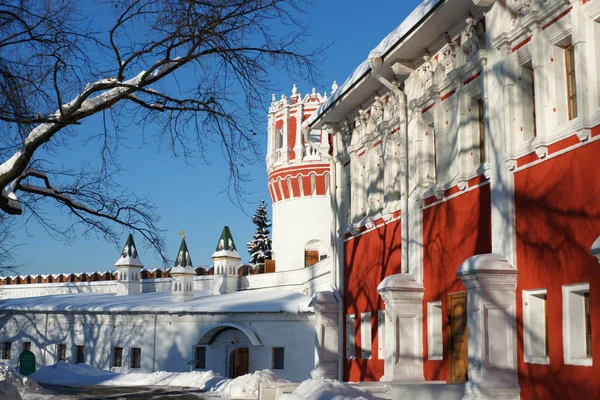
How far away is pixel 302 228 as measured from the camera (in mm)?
47312

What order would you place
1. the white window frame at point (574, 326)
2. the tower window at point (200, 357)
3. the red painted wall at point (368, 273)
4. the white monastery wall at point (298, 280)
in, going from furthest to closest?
the tower window at point (200, 357) < the white monastery wall at point (298, 280) < the red painted wall at point (368, 273) < the white window frame at point (574, 326)

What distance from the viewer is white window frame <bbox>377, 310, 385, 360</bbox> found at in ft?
60.1

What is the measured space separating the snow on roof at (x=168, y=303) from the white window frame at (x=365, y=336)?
485 inches

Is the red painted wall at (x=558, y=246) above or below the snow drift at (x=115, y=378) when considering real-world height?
above

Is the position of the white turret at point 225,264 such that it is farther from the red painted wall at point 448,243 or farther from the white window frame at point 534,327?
the white window frame at point 534,327

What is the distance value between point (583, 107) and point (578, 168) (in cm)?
79

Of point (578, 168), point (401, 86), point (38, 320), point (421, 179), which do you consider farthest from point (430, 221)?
point (38, 320)

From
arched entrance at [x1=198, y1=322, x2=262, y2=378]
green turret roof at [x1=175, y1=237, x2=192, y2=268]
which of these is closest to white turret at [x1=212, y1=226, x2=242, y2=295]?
green turret roof at [x1=175, y1=237, x2=192, y2=268]

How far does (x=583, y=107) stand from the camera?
10.5m

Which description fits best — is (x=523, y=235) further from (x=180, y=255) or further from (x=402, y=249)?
(x=180, y=255)

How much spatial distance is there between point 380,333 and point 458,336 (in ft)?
14.3

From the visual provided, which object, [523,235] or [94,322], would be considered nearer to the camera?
[523,235]

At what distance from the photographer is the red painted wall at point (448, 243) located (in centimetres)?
1349

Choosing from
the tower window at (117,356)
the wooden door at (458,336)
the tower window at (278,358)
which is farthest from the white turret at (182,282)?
the wooden door at (458,336)
